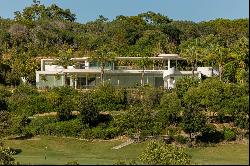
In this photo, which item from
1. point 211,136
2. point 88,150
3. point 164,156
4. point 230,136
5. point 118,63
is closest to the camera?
point 164,156

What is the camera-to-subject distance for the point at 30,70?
80.6 meters

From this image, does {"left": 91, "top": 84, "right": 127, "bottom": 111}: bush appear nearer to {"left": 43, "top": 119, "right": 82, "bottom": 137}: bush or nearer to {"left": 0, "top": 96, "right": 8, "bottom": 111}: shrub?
{"left": 43, "top": 119, "right": 82, "bottom": 137}: bush

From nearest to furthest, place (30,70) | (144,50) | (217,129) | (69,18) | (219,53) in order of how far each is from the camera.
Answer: (217,129) → (219,53) → (30,70) → (144,50) → (69,18)

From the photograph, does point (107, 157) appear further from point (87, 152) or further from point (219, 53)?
point (219, 53)

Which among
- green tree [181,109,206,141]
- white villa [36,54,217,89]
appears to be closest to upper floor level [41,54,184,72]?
white villa [36,54,217,89]

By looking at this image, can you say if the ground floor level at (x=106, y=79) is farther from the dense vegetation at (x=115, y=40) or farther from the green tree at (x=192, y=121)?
the green tree at (x=192, y=121)

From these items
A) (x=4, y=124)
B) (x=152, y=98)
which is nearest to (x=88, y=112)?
(x=4, y=124)

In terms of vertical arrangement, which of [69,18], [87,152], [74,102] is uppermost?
[69,18]

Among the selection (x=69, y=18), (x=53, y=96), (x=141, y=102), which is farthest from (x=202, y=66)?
(x=69, y=18)

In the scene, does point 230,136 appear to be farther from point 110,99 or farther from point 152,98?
point 110,99

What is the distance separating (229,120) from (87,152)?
53.8ft

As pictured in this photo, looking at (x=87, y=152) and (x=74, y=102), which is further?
(x=74, y=102)

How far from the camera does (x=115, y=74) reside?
7969 centimetres

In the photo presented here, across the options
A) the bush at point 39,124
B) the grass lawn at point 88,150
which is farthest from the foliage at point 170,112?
the bush at point 39,124
